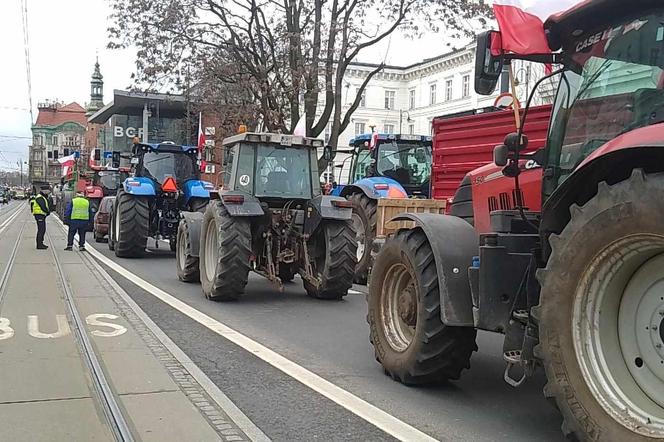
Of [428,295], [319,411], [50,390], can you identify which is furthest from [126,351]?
[428,295]

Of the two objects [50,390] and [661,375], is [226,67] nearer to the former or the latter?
[50,390]

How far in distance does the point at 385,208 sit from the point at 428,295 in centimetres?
646

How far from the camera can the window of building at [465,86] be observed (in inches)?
2026

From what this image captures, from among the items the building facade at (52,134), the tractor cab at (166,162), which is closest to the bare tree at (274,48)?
the tractor cab at (166,162)

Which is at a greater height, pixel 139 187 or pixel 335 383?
pixel 139 187

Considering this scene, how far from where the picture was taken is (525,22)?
4438mm

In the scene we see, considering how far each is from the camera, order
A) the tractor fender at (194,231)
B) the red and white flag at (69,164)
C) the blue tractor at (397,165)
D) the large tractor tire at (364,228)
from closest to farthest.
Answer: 1. the tractor fender at (194,231)
2. the large tractor tire at (364,228)
3. the blue tractor at (397,165)
4. the red and white flag at (69,164)

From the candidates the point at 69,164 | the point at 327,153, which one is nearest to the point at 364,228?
the point at 327,153

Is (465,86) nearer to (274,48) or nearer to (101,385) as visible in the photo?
(274,48)

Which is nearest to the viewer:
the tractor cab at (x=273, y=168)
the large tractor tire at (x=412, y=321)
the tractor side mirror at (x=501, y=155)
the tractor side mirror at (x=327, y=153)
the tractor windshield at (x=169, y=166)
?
the tractor side mirror at (x=501, y=155)

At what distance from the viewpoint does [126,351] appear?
6.74 m

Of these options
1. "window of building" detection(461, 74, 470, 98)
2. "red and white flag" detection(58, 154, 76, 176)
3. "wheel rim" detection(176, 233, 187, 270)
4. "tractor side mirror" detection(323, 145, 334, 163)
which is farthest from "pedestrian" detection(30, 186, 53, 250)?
"window of building" detection(461, 74, 470, 98)

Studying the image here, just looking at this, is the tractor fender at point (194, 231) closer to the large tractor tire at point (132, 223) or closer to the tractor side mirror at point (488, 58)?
the large tractor tire at point (132, 223)

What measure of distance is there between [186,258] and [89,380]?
6.31 metres
